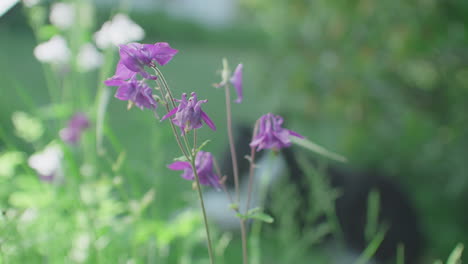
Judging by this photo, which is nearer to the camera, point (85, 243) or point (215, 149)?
point (85, 243)

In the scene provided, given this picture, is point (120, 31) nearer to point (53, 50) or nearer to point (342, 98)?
point (53, 50)

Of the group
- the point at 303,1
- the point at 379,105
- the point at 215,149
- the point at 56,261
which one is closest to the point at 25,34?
the point at 215,149

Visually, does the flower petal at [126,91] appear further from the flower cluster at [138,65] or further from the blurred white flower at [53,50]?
the blurred white flower at [53,50]

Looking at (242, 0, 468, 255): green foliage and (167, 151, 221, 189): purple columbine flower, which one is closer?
(167, 151, 221, 189): purple columbine flower

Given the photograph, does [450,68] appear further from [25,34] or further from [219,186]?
[25,34]

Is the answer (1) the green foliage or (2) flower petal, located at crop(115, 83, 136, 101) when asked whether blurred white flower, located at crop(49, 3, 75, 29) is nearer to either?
(2) flower petal, located at crop(115, 83, 136, 101)

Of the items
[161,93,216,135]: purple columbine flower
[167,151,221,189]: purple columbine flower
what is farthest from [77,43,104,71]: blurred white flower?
[161,93,216,135]: purple columbine flower
